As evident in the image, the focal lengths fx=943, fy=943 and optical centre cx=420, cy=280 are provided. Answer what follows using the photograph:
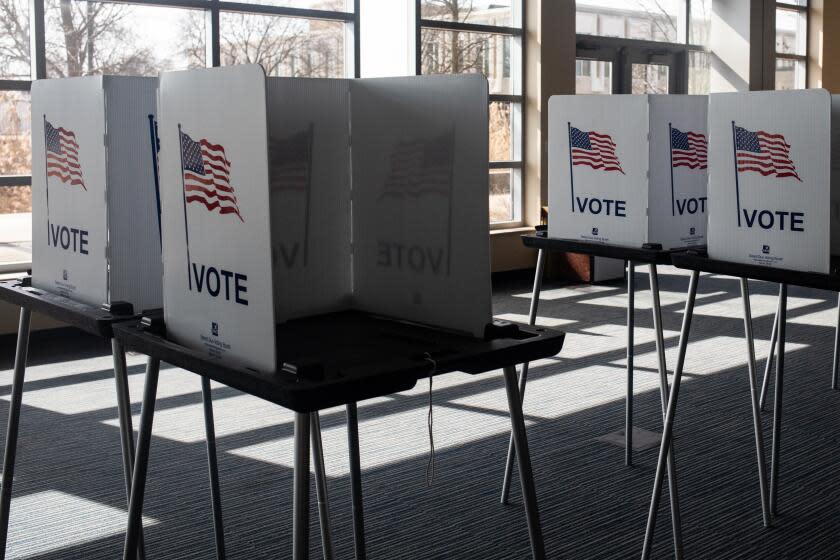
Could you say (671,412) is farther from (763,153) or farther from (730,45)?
(730,45)

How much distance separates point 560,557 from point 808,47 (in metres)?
9.25

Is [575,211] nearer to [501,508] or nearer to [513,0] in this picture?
[501,508]

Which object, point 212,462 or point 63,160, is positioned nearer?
point 63,160

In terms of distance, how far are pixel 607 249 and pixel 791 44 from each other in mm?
8704

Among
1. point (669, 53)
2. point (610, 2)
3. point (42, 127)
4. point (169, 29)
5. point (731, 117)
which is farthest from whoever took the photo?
point (669, 53)

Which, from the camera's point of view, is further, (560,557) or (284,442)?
(284,442)

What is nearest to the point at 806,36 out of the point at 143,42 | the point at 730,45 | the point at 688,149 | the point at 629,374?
the point at 730,45

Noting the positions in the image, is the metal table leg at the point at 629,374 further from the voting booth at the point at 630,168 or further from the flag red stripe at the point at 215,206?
the flag red stripe at the point at 215,206

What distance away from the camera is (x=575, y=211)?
2471mm

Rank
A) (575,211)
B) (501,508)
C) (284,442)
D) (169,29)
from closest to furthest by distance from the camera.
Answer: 1. (575,211)
2. (501,508)
3. (284,442)
4. (169,29)

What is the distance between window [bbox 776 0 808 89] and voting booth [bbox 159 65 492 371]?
9066 millimetres

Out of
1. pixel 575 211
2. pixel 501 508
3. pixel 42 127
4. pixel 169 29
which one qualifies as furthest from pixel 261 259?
pixel 169 29

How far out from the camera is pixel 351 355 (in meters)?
1.42

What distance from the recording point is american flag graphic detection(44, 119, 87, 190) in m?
1.72
